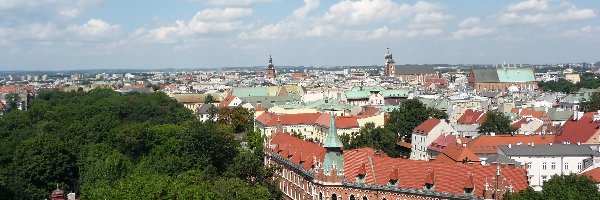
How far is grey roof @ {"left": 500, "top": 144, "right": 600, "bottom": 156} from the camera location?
78.2 m

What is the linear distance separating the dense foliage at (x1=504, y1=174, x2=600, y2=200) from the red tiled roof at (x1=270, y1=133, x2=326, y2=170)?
20.4 m

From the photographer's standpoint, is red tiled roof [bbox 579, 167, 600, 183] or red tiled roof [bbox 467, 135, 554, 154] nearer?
red tiled roof [bbox 579, 167, 600, 183]

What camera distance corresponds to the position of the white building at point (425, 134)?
9444cm

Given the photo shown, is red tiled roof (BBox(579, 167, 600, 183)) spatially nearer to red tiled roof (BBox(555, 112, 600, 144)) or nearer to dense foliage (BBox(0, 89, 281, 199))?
red tiled roof (BBox(555, 112, 600, 144))

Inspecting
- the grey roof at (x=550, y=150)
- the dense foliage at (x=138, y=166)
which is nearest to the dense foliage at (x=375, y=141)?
the dense foliage at (x=138, y=166)

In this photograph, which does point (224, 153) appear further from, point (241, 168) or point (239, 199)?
point (239, 199)

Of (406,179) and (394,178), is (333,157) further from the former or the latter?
(406,179)

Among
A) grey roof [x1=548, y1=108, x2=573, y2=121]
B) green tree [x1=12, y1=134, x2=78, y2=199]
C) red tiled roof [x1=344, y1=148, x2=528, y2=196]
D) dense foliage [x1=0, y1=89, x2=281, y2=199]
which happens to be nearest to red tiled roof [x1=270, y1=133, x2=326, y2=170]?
dense foliage [x1=0, y1=89, x2=281, y2=199]

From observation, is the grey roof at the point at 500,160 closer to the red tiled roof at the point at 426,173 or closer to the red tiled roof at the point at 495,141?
the red tiled roof at the point at 495,141

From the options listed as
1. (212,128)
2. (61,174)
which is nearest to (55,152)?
(61,174)

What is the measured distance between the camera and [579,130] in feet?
296

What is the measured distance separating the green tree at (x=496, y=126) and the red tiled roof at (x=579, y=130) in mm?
8387

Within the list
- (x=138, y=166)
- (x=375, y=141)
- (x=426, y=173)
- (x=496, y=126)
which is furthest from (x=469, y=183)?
(x=496, y=126)

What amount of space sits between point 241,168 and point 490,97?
12164cm
